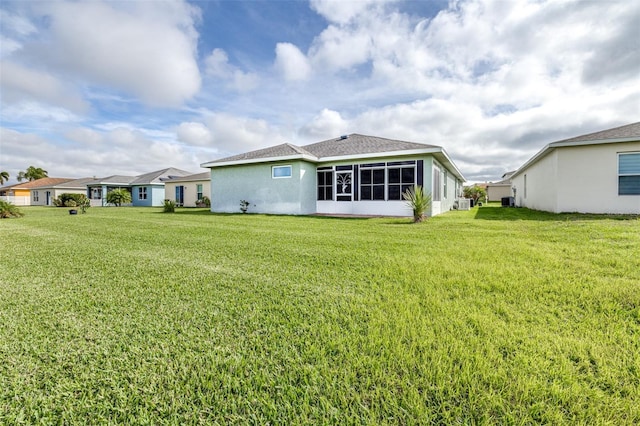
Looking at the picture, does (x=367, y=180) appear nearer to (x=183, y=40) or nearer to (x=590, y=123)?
(x=183, y=40)

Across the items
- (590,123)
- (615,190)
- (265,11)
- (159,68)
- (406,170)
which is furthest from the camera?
(590,123)

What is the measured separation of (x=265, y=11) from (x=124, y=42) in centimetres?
750

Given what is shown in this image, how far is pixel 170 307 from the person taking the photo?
294cm

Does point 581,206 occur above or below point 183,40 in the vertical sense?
below

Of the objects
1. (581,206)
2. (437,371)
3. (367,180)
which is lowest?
(437,371)

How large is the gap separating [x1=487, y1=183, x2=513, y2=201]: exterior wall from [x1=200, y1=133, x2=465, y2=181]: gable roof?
30.3 metres

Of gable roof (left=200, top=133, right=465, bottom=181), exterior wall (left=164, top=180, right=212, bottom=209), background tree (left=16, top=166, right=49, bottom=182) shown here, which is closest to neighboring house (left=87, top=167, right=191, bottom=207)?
exterior wall (left=164, top=180, right=212, bottom=209)

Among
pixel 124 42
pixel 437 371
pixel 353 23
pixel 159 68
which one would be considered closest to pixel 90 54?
pixel 124 42

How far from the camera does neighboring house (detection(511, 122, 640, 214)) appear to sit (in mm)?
10375

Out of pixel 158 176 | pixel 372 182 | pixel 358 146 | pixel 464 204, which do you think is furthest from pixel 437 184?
pixel 158 176

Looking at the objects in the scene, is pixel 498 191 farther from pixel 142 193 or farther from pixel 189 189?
pixel 142 193

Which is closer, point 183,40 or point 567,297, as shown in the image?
point 567,297

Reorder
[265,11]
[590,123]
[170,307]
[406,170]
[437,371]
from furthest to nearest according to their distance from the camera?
[590,123], [406,170], [265,11], [170,307], [437,371]

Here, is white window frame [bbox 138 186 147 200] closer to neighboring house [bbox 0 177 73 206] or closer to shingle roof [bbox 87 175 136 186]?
shingle roof [bbox 87 175 136 186]
